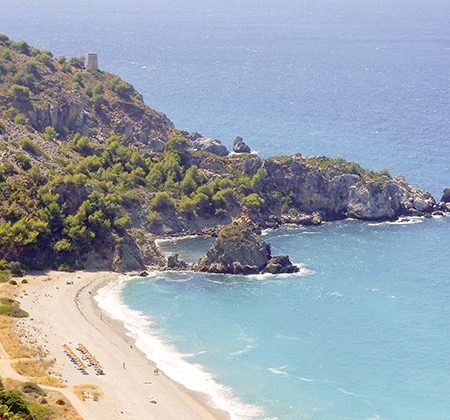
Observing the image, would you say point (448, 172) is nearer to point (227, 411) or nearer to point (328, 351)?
point (328, 351)

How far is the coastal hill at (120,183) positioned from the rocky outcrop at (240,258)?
7.94 metres

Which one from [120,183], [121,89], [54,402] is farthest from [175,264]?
[121,89]

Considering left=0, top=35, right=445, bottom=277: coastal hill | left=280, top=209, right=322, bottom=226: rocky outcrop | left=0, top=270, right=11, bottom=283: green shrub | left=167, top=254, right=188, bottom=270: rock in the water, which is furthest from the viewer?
left=280, top=209, right=322, bottom=226: rocky outcrop

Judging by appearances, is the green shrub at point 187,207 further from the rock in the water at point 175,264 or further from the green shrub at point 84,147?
the green shrub at point 84,147

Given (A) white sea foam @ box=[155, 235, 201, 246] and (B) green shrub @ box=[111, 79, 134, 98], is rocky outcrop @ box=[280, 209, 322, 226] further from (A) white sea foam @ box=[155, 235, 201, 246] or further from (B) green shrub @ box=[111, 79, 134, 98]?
(B) green shrub @ box=[111, 79, 134, 98]

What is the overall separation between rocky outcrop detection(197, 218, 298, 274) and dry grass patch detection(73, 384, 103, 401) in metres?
38.9

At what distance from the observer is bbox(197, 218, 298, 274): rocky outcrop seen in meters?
124

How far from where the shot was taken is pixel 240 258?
406ft

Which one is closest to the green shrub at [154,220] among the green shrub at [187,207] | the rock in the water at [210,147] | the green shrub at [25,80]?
the green shrub at [187,207]

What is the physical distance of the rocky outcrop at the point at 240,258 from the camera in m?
124

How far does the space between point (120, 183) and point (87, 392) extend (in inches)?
2491

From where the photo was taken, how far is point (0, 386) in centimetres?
7931

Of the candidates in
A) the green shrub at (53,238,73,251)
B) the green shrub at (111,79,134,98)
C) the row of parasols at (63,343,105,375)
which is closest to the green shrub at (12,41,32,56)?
the green shrub at (111,79,134,98)

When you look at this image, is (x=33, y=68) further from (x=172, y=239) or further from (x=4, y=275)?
(x=4, y=275)
